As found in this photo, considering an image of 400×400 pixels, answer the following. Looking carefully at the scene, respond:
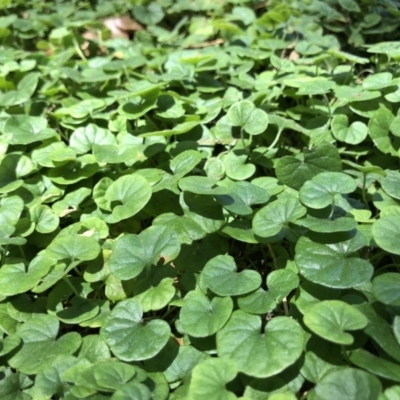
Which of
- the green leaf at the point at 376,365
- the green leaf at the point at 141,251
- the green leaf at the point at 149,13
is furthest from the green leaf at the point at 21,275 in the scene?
the green leaf at the point at 149,13

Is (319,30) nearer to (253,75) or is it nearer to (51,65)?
(253,75)

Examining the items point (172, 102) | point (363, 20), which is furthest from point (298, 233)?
point (363, 20)

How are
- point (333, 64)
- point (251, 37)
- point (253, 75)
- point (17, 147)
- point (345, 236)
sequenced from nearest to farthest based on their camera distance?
point (345, 236), point (17, 147), point (333, 64), point (253, 75), point (251, 37)

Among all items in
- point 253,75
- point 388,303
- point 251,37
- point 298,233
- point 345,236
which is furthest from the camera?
point 251,37

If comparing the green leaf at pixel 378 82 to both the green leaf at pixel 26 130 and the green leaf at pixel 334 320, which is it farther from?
the green leaf at pixel 26 130

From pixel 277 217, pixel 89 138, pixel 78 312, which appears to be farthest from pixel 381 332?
pixel 89 138

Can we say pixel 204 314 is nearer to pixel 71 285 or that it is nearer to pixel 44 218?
pixel 71 285
